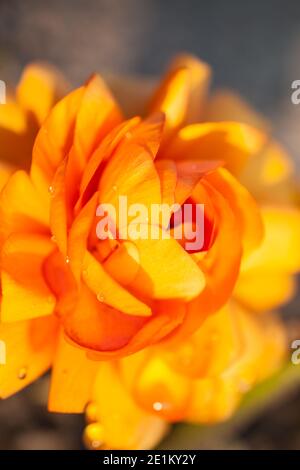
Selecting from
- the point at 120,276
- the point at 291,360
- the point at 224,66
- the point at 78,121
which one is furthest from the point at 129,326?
the point at 224,66

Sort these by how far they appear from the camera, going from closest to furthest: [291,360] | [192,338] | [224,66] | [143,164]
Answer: [143,164] < [192,338] < [291,360] < [224,66]

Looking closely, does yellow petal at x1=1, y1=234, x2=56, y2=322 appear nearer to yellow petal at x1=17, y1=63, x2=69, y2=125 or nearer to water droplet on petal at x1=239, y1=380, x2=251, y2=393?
yellow petal at x1=17, y1=63, x2=69, y2=125

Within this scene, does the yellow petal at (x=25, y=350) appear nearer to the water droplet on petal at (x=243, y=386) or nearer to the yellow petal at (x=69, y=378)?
the yellow petal at (x=69, y=378)

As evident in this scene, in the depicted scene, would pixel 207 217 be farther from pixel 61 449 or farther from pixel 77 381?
pixel 61 449

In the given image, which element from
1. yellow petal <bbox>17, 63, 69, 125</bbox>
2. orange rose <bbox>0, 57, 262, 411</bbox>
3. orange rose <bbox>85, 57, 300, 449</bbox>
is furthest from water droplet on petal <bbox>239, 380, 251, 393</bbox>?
yellow petal <bbox>17, 63, 69, 125</bbox>

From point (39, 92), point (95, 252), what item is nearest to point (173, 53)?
point (39, 92)

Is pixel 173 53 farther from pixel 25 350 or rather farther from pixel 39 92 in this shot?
pixel 25 350
